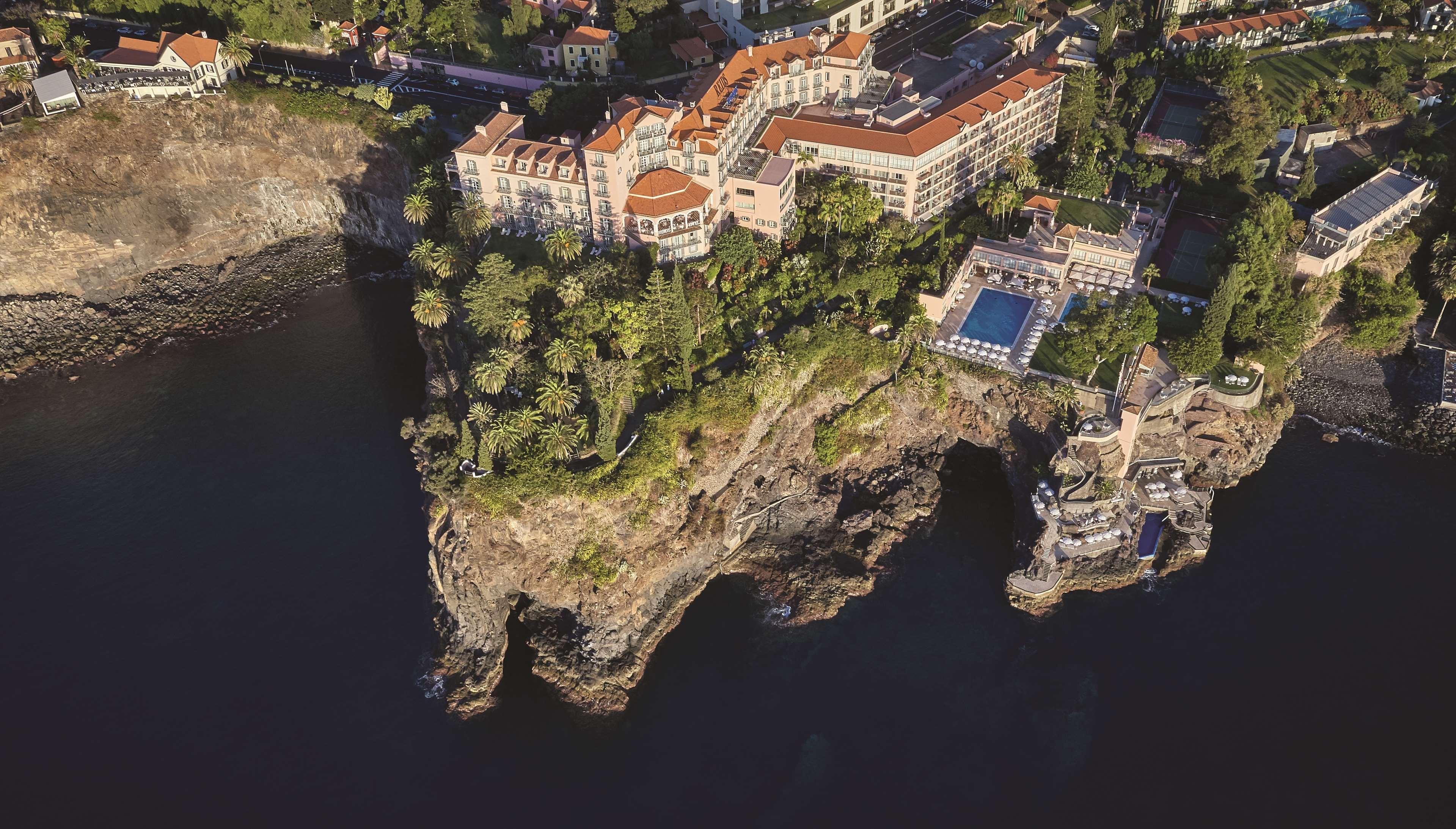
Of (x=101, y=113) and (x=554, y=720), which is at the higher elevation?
(x=101, y=113)

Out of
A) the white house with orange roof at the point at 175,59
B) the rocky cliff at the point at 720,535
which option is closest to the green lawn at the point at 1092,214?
the rocky cliff at the point at 720,535

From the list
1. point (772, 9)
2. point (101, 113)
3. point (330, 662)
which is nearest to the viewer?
point (330, 662)

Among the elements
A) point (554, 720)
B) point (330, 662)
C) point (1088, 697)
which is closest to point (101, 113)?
point (330, 662)

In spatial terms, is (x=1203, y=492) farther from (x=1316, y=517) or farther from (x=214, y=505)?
(x=214, y=505)

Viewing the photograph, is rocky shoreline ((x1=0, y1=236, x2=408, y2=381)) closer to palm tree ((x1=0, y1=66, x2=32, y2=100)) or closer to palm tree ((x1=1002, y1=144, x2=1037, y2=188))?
palm tree ((x1=0, y1=66, x2=32, y2=100))

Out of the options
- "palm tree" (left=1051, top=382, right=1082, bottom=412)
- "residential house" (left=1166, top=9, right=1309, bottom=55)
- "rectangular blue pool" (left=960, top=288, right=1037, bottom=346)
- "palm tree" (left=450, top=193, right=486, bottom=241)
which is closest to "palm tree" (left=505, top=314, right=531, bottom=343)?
"palm tree" (left=450, top=193, right=486, bottom=241)

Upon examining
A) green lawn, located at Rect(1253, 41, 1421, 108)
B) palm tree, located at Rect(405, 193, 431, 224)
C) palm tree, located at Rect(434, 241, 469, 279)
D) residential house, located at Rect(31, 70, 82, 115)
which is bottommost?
palm tree, located at Rect(434, 241, 469, 279)
